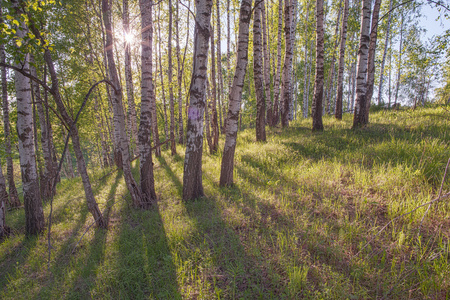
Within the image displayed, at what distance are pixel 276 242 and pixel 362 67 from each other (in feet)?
24.4

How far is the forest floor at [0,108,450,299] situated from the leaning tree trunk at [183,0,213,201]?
537 millimetres

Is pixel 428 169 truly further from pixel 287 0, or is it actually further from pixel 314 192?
pixel 287 0

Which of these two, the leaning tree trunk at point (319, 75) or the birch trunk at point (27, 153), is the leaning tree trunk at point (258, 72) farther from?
the birch trunk at point (27, 153)

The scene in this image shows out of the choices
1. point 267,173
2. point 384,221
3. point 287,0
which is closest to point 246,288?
point 384,221

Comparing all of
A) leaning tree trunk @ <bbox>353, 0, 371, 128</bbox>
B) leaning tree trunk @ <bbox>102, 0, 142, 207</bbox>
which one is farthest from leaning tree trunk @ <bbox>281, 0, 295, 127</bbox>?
leaning tree trunk @ <bbox>102, 0, 142, 207</bbox>

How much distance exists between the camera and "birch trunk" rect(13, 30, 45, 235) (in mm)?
4516

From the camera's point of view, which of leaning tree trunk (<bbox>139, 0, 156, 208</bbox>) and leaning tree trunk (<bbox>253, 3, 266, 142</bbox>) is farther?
leaning tree trunk (<bbox>253, 3, 266, 142</bbox>)

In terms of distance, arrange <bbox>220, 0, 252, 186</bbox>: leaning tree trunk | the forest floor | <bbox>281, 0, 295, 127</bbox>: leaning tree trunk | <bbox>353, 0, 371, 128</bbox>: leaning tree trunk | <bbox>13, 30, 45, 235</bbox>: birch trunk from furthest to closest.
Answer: <bbox>281, 0, 295, 127</bbox>: leaning tree trunk < <bbox>353, 0, 371, 128</bbox>: leaning tree trunk < <bbox>220, 0, 252, 186</bbox>: leaning tree trunk < <bbox>13, 30, 45, 235</bbox>: birch trunk < the forest floor

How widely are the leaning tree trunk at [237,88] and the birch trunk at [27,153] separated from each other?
15.3 ft

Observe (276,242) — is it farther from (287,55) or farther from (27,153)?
(287,55)

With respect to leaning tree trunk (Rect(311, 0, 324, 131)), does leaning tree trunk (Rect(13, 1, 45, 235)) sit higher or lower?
lower

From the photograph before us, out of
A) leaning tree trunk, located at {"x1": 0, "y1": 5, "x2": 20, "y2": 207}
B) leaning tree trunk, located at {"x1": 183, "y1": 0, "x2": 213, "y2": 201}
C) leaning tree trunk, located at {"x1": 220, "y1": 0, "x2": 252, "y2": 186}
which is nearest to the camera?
leaning tree trunk, located at {"x1": 183, "y1": 0, "x2": 213, "y2": 201}

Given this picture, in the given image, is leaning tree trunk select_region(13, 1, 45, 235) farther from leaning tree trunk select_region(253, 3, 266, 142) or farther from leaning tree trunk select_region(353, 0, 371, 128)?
leaning tree trunk select_region(353, 0, 371, 128)

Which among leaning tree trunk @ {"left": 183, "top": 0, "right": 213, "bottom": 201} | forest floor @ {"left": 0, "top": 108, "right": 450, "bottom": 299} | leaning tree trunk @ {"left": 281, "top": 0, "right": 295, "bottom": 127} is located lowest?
forest floor @ {"left": 0, "top": 108, "right": 450, "bottom": 299}
